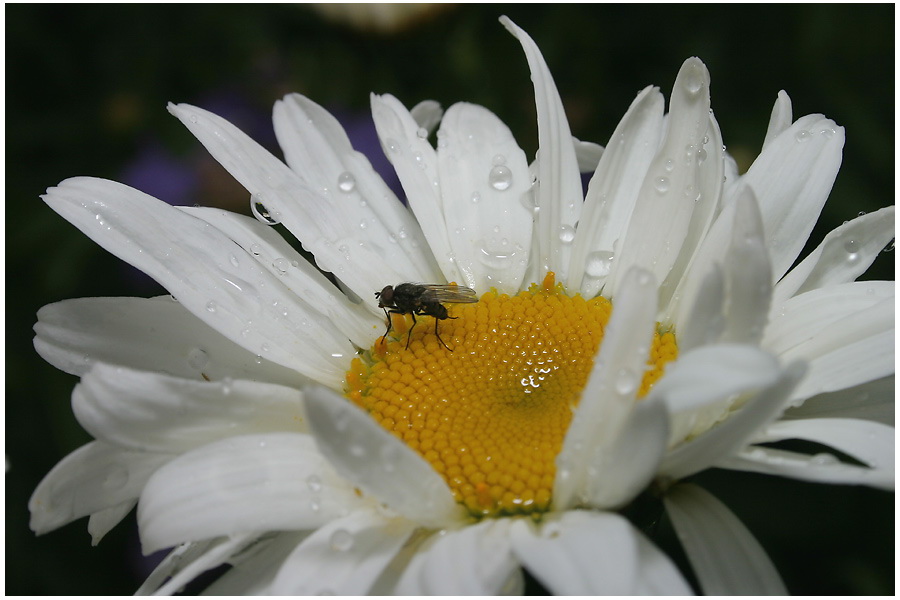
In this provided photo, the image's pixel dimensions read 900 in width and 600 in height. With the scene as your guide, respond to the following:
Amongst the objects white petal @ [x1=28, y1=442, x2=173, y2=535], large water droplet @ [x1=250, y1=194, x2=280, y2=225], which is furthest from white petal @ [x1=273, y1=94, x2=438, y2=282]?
white petal @ [x1=28, y1=442, x2=173, y2=535]

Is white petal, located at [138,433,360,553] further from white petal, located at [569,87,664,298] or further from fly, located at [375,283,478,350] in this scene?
white petal, located at [569,87,664,298]

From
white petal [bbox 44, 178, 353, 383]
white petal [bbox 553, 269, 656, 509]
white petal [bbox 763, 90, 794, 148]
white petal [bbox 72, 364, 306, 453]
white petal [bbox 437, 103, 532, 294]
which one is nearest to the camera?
white petal [bbox 553, 269, 656, 509]

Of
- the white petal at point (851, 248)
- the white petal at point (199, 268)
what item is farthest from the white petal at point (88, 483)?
the white petal at point (851, 248)

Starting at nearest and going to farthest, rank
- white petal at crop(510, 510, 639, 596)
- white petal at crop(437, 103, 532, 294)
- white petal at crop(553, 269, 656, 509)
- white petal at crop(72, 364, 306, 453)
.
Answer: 1. white petal at crop(510, 510, 639, 596)
2. white petal at crop(553, 269, 656, 509)
3. white petal at crop(72, 364, 306, 453)
4. white petal at crop(437, 103, 532, 294)

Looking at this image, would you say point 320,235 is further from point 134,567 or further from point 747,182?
point 134,567

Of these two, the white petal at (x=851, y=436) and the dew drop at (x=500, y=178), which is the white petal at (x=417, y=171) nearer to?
the dew drop at (x=500, y=178)

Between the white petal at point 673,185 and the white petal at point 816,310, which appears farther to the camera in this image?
the white petal at point 673,185

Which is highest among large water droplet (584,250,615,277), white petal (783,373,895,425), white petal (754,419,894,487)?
large water droplet (584,250,615,277)

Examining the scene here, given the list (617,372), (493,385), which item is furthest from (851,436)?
(493,385)
